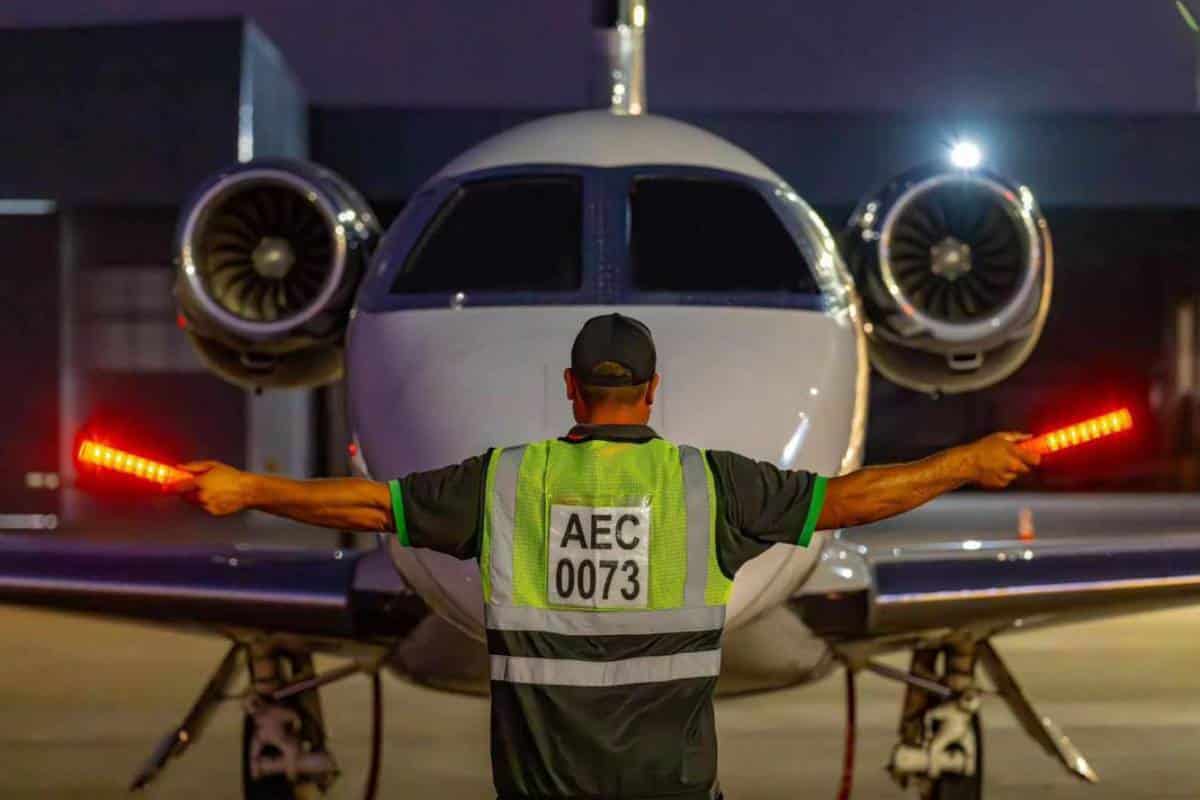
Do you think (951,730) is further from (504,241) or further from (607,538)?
(607,538)

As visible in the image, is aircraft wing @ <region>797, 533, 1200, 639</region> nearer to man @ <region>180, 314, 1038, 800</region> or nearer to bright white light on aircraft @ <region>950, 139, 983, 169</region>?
bright white light on aircraft @ <region>950, 139, 983, 169</region>

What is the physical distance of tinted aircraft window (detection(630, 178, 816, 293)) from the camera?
583 cm

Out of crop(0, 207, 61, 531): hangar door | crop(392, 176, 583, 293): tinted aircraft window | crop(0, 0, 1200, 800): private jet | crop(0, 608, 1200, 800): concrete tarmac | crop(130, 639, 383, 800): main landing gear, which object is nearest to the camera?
crop(0, 0, 1200, 800): private jet

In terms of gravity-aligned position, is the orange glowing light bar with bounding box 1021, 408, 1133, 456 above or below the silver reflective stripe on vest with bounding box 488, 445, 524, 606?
above

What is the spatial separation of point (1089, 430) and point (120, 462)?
5.72 ft

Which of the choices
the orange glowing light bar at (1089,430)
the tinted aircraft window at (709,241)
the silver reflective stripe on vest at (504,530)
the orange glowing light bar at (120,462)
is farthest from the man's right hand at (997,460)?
the tinted aircraft window at (709,241)

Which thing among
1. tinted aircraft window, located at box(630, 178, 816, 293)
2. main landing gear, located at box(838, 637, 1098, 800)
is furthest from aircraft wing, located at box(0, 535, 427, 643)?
main landing gear, located at box(838, 637, 1098, 800)

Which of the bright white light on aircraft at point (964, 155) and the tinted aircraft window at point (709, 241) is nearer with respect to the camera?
the tinted aircraft window at point (709, 241)

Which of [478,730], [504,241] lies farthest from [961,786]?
[478,730]

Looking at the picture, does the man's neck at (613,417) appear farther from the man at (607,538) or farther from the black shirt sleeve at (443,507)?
the black shirt sleeve at (443,507)

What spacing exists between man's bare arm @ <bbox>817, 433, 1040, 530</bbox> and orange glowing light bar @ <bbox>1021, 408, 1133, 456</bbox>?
0.63 ft

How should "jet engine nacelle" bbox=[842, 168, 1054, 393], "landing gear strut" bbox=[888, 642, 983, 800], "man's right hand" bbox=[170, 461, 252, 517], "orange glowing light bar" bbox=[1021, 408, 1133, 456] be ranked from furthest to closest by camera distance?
1. "jet engine nacelle" bbox=[842, 168, 1054, 393]
2. "landing gear strut" bbox=[888, 642, 983, 800]
3. "orange glowing light bar" bbox=[1021, 408, 1133, 456]
4. "man's right hand" bbox=[170, 461, 252, 517]

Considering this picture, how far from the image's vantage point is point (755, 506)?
317 cm

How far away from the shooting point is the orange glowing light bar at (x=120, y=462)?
3217 millimetres
